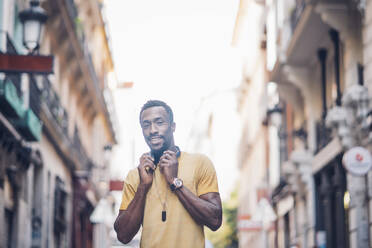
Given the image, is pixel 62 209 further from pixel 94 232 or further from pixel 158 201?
pixel 158 201

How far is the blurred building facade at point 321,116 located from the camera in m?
15.7

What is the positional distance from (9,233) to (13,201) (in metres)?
0.71

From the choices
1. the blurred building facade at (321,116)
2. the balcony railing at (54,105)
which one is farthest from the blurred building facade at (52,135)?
the blurred building facade at (321,116)

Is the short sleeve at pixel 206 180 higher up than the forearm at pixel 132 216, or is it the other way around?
the short sleeve at pixel 206 180

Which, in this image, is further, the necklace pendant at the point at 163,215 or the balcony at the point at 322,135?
the balcony at the point at 322,135

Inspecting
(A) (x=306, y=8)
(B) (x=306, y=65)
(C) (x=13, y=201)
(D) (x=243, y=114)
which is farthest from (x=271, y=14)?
(D) (x=243, y=114)

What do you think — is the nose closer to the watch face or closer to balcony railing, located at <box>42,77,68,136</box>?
the watch face

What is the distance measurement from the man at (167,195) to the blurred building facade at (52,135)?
9252 millimetres

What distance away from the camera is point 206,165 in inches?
205

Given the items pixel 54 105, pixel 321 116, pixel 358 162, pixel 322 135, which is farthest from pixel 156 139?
pixel 54 105

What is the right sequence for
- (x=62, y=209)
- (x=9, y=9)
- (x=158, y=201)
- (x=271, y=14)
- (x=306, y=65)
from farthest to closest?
1. (x=271, y=14)
2. (x=62, y=209)
3. (x=306, y=65)
4. (x=9, y=9)
5. (x=158, y=201)

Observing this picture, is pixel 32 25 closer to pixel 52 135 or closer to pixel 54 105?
pixel 52 135

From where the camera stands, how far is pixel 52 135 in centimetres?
2425

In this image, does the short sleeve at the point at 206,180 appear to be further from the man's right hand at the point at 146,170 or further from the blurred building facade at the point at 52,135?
the blurred building facade at the point at 52,135
